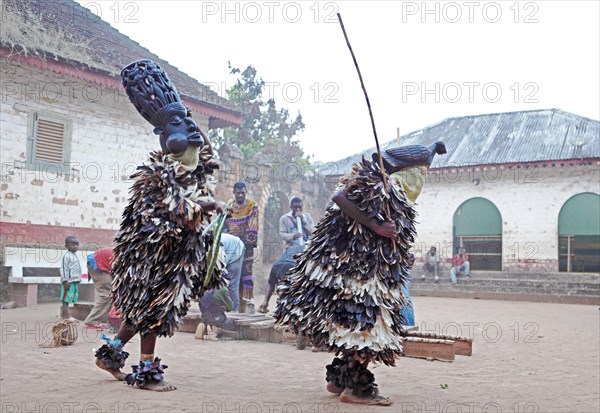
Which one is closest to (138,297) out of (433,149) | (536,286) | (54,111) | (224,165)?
(433,149)

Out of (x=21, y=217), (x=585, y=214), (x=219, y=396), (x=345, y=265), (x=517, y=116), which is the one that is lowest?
(x=219, y=396)

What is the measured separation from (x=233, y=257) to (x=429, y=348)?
278cm

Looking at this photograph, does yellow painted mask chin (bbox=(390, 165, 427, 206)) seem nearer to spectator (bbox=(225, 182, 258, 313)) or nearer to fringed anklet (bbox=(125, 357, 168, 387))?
fringed anklet (bbox=(125, 357, 168, 387))

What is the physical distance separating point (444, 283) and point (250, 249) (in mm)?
11998

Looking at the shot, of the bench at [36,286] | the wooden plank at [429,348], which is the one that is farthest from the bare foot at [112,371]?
the bench at [36,286]

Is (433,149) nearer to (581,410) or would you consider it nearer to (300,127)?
(581,410)

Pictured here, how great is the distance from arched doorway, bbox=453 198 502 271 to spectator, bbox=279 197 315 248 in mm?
13409

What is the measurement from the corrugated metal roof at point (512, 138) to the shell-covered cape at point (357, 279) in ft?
55.3

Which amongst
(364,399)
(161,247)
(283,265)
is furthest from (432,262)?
(161,247)

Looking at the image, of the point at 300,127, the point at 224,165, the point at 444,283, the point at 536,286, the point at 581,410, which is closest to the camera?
the point at 581,410

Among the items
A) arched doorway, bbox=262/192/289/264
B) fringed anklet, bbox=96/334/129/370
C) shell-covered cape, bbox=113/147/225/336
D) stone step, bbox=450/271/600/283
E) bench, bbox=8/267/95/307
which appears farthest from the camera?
arched doorway, bbox=262/192/289/264

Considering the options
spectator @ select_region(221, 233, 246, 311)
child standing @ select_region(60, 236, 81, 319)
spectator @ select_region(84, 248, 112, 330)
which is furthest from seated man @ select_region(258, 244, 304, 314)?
child standing @ select_region(60, 236, 81, 319)

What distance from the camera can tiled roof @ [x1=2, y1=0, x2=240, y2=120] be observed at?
11750mm

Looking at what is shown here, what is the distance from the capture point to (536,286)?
58.0 ft
